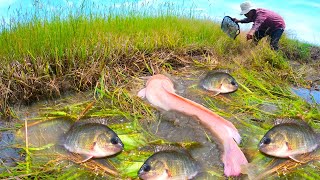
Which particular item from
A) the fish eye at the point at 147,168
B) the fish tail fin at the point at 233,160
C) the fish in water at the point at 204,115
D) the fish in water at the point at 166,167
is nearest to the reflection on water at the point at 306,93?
the fish in water at the point at 204,115

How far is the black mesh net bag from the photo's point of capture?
8695mm

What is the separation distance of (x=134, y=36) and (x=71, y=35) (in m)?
1.31

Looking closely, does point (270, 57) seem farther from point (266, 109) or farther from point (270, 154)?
point (270, 154)

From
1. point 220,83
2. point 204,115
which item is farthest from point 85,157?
point 220,83

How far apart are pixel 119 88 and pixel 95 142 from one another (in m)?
1.62

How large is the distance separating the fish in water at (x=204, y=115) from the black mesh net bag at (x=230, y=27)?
10.2ft

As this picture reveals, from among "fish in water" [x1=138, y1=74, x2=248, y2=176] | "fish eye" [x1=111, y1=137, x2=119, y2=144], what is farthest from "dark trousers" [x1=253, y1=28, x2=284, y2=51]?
"fish eye" [x1=111, y1=137, x2=119, y2=144]

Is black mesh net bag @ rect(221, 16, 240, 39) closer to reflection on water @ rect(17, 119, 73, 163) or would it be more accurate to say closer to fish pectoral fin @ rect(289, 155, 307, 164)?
reflection on water @ rect(17, 119, 73, 163)

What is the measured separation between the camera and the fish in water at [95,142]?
387 centimetres

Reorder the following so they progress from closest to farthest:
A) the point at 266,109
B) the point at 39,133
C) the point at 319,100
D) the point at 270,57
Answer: the point at 39,133, the point at 266,109, the point at 319,100, the point at 270,57

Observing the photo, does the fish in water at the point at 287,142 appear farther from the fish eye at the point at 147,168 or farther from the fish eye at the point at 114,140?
the fish eye at the point at 114,140

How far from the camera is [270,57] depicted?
7.57 metres

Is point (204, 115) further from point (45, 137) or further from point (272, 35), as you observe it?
point (272, 35)

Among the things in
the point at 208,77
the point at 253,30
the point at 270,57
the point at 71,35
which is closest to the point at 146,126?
the point at 208,77
